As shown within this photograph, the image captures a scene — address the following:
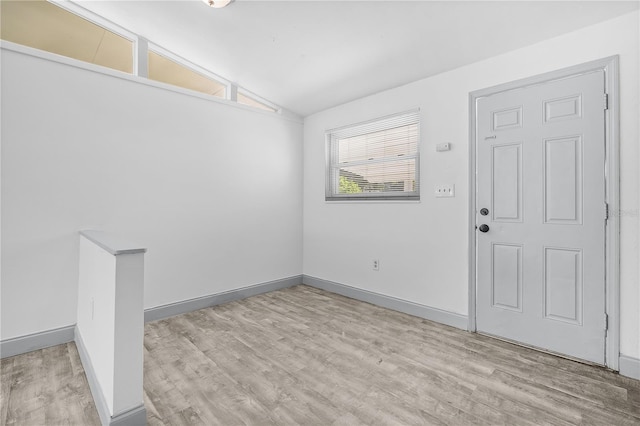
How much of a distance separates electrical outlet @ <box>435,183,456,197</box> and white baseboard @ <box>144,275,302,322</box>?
7.71 ft

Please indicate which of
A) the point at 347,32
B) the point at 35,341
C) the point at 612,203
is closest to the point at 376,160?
the point at 347,32

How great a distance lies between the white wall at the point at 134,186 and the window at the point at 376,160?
0.72 m

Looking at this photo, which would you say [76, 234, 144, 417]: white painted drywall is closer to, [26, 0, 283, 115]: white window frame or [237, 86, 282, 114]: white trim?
[26, 0, 283, 115]: white window frame

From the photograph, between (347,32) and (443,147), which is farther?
(443,147)

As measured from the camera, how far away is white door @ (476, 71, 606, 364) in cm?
217

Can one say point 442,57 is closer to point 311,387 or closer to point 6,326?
point 311,387

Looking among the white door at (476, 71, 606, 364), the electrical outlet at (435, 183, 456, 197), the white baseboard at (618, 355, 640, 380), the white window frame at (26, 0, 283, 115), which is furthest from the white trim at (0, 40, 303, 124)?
the white baseboard at (618, 355, 640, 380)

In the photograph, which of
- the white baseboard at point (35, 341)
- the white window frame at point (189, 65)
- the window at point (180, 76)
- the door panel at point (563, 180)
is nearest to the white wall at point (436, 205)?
the door panel at point (563, 180)

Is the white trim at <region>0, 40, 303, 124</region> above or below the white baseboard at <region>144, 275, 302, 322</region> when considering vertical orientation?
above

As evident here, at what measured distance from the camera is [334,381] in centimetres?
197

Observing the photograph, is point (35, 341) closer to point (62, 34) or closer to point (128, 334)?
point (128, 334)

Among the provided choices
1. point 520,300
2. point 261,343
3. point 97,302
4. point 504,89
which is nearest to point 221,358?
point 261,343

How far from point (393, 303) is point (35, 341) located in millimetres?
3267

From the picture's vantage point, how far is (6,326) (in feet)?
7.54
